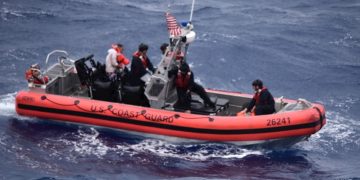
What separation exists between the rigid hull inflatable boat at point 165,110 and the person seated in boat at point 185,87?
0.13 metres

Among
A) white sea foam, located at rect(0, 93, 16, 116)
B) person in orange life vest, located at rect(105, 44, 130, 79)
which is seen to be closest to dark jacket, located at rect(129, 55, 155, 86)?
person in orange life vest, located at rect(105, 44, 130, 79)

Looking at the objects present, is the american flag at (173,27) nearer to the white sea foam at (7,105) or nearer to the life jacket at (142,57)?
the life jacket at (142,57)

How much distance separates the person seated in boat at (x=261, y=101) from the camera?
1437 centimetres

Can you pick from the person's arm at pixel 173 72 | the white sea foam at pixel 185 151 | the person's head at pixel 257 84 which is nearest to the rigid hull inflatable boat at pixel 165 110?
the person's arm at pixel 173 72

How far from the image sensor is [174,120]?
14.5m

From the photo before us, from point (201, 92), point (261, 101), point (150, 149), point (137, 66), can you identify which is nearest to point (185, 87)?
point (201, 92)

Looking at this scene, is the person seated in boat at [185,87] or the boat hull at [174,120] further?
the person seated in boat at [185,87]

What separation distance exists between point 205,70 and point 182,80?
470 cm

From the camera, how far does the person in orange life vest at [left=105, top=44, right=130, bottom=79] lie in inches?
599

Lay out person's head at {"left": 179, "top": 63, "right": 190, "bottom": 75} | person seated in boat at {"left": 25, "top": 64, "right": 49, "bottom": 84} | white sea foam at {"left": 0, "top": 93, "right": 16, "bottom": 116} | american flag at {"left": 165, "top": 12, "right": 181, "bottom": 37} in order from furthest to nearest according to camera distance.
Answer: white sea foam at {"left": 0, "top": 93, "right": 16, "bottom": 116}, person seated in boat at {"left": 25, "top": 64, "right": 49, "bottom": 84}, american flag at {"left": 165, "top": 12, "right": 181, "bottom": 37}, person's head at {"left": 179, "top": 63, "right": 190, "bottom": 75}

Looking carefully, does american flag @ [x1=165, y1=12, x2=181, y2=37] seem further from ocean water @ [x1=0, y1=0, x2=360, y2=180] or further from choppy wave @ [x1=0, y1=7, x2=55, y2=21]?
choppy wave @ [x1=0, y1=7, x2=55, y2=21]

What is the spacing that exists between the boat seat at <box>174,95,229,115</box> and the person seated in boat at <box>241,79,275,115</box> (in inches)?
31.0

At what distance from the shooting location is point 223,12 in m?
24.8

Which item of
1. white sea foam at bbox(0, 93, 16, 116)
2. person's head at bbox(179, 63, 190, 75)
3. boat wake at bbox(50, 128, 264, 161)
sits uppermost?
person's head at bbox(179, 63, 190, 75)
